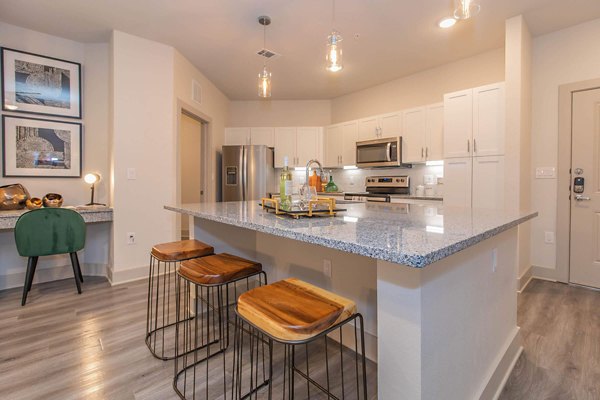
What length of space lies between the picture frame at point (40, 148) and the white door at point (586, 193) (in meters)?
5.45

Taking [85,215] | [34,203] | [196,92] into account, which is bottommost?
[85,215]

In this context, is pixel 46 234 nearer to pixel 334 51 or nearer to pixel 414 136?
pixel 334 51

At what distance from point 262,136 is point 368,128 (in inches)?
75.5

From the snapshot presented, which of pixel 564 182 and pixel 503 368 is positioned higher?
pixel 564 182

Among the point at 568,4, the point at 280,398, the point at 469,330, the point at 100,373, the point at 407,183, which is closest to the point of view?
the point at 469,330

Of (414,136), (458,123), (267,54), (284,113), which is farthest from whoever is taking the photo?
(284,113)

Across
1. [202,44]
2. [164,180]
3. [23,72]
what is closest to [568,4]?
[202,44]

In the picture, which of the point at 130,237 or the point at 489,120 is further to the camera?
the point at 130,237

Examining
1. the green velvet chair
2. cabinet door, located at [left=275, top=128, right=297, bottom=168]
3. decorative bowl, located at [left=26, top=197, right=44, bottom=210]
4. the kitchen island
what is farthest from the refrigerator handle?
the kitchen island

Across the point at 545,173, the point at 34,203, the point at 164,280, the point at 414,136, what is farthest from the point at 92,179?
the point at 545,173

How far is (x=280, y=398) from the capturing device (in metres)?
1.46

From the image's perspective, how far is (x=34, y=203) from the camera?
295 cm

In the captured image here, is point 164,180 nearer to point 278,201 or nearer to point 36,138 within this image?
point 36,138

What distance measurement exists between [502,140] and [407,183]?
4.58 ft
